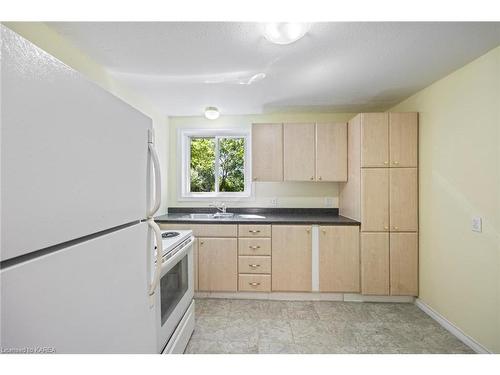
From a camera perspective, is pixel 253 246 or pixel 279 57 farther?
pixel 253 246

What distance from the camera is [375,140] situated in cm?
258

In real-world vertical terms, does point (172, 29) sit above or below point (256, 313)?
above

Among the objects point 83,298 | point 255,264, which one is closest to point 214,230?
point 255,264

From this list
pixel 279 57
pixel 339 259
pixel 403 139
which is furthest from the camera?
pixel 339 259

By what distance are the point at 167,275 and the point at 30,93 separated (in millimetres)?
1277

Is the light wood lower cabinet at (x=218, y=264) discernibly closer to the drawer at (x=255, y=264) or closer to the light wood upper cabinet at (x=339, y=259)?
the drawer at (x=255, y=264)

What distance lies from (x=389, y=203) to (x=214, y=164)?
233 cm

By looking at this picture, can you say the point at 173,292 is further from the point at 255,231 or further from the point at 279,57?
the point at 279,57

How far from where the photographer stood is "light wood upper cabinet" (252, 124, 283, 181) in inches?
119

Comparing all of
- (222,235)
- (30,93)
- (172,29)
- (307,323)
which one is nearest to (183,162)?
(222,235)

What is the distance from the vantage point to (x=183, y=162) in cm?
346

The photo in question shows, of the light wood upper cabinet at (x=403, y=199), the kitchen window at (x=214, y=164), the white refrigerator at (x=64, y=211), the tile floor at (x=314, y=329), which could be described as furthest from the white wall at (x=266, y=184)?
the white refrigerator at (x=64, y=211)

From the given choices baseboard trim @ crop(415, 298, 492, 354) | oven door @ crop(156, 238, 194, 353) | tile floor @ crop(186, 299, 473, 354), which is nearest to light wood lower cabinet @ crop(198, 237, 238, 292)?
tile floor @ crop(186, 299, 473, 354)
